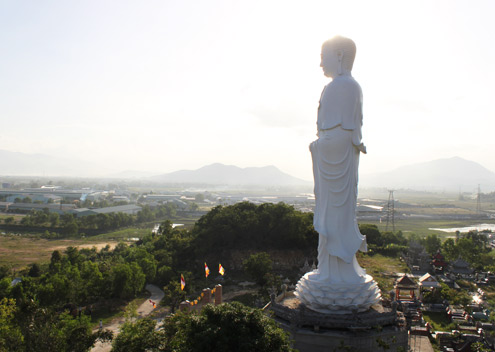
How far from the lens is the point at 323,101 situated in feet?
49.7

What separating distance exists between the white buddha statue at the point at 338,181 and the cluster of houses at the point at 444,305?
254cm

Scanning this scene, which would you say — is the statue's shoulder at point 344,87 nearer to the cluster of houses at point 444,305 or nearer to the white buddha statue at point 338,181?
the white buddha statue at point 338,181

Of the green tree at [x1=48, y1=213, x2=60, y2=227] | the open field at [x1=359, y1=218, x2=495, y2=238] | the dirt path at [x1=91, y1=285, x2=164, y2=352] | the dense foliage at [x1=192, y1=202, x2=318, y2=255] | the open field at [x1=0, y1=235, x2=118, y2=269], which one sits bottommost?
the open field at [x1=0, y1=235, x2=118, y2=269]

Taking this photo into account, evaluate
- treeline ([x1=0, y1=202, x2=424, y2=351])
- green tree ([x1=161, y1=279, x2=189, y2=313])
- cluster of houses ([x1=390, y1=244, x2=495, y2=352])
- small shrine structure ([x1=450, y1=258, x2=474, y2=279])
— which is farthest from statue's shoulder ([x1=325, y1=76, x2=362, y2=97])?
small shrine structure ([x1=450, y1=258, x2=474, y2=279])

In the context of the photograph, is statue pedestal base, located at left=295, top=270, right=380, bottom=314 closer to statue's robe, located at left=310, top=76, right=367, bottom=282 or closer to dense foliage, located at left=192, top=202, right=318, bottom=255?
statue's robe, located at left=310, top=76, right=367, bottom=282

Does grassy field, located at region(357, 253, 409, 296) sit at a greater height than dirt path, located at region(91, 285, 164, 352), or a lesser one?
greater

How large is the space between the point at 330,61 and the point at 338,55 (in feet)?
1.21

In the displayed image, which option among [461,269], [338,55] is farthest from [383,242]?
[338,55]

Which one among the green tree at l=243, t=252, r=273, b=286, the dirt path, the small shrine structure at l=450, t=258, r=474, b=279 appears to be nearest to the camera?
the dirt path

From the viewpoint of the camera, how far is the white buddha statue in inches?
563

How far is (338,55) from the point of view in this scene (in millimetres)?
15125

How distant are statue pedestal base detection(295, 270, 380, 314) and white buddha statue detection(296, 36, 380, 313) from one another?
0.12 ft

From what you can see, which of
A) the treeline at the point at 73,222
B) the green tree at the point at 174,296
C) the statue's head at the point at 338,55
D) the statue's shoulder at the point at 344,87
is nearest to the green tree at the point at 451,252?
the green tree at the point at 174,296

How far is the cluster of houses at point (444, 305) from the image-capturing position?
1612 centimetres
